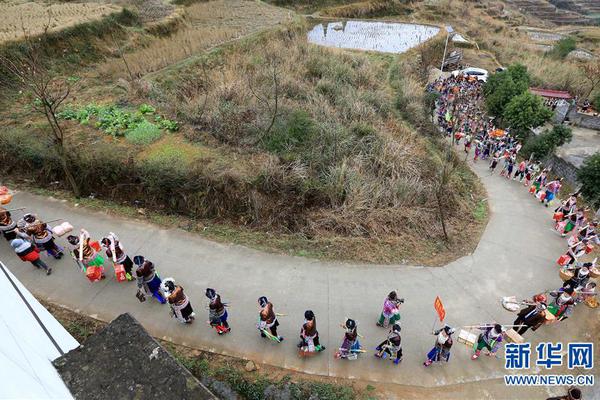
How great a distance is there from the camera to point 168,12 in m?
22.5

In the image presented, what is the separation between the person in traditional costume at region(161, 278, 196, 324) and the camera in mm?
6070

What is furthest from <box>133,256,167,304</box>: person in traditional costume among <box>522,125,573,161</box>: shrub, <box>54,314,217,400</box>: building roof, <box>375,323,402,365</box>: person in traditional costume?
<box>522,125,573,161</box>: shrub

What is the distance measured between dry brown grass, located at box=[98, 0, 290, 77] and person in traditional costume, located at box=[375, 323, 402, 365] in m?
14.4

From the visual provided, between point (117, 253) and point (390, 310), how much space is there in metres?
5.51

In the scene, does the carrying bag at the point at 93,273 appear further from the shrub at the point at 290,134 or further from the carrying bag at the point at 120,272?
the shrub at the point at 290,134

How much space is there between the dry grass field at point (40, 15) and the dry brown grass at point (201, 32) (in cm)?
281

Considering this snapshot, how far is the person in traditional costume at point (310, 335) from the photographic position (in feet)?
19.0

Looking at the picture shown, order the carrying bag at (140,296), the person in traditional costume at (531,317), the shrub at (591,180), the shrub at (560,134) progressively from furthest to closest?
the shrub at (560,134) → the shrub at (591,180) → the carrying bag at (140,296) → the person in traditional costume at (531,317)

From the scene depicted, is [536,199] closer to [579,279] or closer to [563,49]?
[579,279]

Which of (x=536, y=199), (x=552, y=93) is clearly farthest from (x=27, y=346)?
(x=552, y=93)

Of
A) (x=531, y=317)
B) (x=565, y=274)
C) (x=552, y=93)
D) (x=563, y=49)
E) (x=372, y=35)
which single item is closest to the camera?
(x=531, y=317)

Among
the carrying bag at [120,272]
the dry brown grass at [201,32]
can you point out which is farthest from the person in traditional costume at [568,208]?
the dry brown grass at [201,32]

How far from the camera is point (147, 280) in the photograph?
259 inches

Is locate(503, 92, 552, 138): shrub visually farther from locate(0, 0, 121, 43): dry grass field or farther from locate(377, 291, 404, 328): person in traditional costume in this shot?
locate(0, 0, 121, 43): dry grass field
